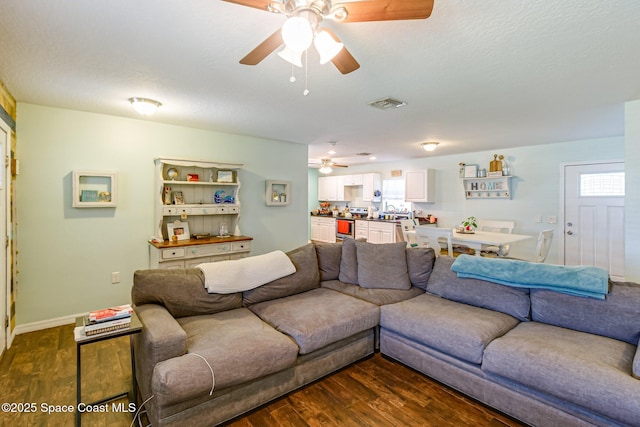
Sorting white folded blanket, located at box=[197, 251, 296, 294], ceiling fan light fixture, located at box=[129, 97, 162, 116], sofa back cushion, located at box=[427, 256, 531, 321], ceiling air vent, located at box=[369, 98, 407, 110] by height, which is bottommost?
sofa back cushion, located at box=[427, 256, 531, 321]

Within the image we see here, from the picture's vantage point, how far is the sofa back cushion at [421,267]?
124 inches

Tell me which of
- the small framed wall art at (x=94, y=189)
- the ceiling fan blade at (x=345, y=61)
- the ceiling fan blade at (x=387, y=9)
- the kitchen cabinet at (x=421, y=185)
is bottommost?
the small framed wall art at (x=94, y=189)

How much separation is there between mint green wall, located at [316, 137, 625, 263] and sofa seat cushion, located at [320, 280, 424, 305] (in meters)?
3.56

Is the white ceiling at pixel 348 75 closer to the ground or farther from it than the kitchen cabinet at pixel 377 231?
farther from it

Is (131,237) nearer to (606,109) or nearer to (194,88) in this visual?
(194,88)

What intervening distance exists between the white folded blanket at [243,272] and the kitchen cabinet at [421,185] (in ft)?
15.1

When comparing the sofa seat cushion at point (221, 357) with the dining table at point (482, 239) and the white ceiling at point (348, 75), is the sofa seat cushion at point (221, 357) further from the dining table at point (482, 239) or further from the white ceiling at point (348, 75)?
the dining table at point (482, 239)

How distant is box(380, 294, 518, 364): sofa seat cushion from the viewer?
6.98ft

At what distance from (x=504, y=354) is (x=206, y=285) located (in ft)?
7.10

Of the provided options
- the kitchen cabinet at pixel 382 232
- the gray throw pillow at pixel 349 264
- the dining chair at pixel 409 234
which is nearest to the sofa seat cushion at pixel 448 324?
the gray throw pillow at pixel 349 264

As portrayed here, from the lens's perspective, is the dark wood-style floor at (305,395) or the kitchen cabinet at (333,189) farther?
the kitchen cabinet at (333,189)

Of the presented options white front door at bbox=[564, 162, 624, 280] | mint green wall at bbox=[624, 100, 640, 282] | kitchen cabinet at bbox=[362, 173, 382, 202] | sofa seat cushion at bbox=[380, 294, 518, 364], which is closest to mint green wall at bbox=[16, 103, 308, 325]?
sofa seat cushion at bbox=[380, 294, 518, 364]

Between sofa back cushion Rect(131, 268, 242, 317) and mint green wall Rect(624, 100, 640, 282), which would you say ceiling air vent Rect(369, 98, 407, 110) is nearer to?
mint green wall Rect(624, 100, 640, 282)

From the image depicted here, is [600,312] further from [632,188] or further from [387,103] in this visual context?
[387,103]
